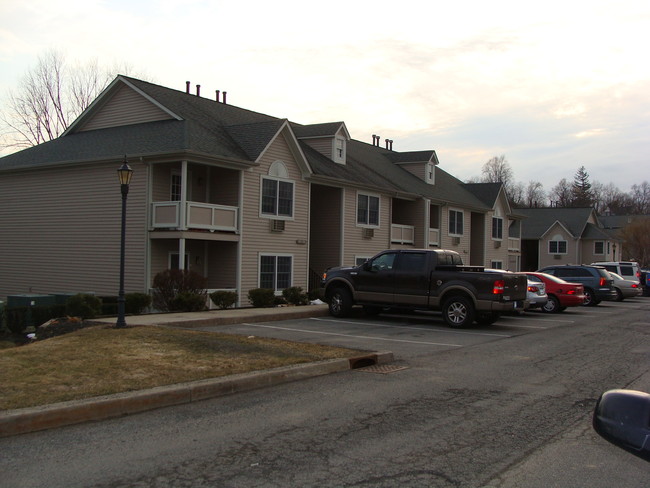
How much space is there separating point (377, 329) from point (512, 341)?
344cm

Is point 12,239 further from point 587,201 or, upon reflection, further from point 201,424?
point 587,201

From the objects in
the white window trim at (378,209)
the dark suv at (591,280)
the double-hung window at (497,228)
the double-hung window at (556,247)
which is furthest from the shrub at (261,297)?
the double-hung window at (556,247)

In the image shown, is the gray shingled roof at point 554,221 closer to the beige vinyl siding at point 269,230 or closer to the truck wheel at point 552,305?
the truck wheel at point 552,305

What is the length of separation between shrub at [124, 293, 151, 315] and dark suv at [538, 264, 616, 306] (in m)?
16.9

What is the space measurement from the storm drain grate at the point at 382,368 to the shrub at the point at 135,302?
32.7 feet

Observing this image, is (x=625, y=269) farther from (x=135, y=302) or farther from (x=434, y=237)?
(x=135, y=302)

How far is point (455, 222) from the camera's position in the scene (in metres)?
38.2

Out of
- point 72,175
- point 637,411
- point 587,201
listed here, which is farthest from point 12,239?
point 587,201

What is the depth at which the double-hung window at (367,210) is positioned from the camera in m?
29.5

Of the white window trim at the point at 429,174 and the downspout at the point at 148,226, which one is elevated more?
the white window trim at the point at 429,174

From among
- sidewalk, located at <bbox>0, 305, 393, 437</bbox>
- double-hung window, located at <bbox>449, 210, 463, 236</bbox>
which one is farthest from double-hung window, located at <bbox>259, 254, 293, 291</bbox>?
double-hung window, located at <bbox>449, 210, 463, 236</bbox>

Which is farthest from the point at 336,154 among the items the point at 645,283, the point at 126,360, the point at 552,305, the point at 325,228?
the point at 645,283

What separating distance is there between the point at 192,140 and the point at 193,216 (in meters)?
2.62

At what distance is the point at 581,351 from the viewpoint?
41.2ft
